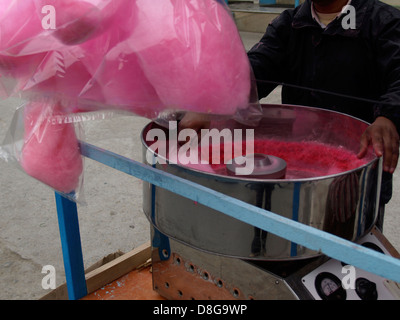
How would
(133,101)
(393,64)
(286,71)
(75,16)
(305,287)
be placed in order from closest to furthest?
(75,16), (133,101), (305,287), (393,64), (286,71)

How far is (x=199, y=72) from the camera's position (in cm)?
62

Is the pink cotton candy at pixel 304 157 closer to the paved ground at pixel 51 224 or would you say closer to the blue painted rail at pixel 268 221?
the blue painted rail at pixel 268 221

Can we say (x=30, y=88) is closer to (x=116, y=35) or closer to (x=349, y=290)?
(x=116, y=35)

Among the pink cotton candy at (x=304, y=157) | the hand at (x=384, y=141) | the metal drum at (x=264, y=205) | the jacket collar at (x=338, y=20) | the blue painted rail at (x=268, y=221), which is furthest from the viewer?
the jacket collar at (x=338, y=20)

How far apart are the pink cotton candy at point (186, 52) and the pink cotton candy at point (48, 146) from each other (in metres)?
0.21

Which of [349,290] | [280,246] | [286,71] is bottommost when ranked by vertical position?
[349,290]

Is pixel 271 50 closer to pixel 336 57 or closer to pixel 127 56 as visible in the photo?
pixel 336 57

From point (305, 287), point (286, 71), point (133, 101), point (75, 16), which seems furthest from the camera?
point (286, 71)

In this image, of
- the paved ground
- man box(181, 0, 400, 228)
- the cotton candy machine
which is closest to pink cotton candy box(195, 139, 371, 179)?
the cotton candy machine

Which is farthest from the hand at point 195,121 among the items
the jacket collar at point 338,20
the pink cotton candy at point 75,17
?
the jacket collar at point 338,20

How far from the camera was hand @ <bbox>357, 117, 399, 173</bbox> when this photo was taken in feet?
2.65

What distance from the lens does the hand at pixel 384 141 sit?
81cm

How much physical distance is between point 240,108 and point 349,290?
1.34 ft

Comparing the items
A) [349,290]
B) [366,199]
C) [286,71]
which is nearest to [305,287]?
[349,290]
